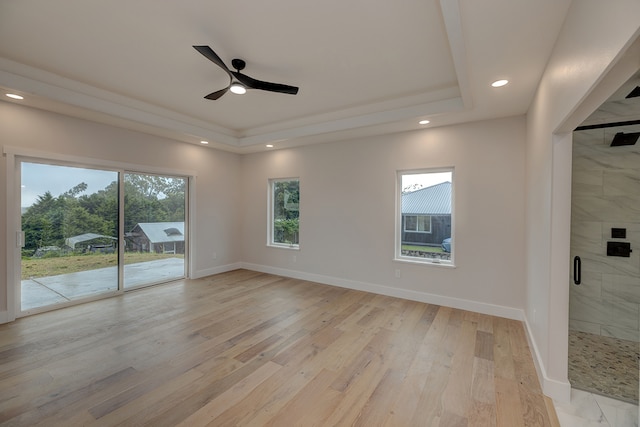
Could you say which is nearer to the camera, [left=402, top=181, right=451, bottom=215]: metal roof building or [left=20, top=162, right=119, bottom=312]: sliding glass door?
[left=20, top=162, right=119, bottom=312]: sliding glass door

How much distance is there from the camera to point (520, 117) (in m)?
3.54

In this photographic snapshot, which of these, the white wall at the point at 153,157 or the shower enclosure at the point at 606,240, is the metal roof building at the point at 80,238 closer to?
the white wall at the point at 153,157

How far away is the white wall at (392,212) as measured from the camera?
3.63 metres

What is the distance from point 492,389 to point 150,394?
2.72 metres

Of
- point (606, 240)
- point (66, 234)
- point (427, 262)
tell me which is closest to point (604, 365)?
point (606, 240)

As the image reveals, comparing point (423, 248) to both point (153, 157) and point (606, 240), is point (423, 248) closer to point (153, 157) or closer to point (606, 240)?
point (606, 240)

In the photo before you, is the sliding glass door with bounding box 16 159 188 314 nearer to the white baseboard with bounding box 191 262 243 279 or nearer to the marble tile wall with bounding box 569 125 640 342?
the white baseboard with bounding box 191 262 243 279

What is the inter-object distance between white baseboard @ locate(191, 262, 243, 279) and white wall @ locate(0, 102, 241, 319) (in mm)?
20

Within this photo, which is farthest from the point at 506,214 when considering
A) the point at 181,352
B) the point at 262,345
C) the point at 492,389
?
the point at 181,352

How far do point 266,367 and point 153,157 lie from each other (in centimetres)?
408

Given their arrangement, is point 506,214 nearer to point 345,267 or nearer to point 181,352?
point 345,267

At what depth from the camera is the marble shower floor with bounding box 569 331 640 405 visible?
216 cm

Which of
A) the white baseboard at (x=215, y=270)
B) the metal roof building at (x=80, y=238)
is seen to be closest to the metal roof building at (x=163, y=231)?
the metal roof building at (x=80, y=238)

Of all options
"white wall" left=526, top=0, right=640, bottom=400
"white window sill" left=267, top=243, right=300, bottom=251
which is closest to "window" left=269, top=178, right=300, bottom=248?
"white window sill" left=267, top=243, right=300, bottom=251
